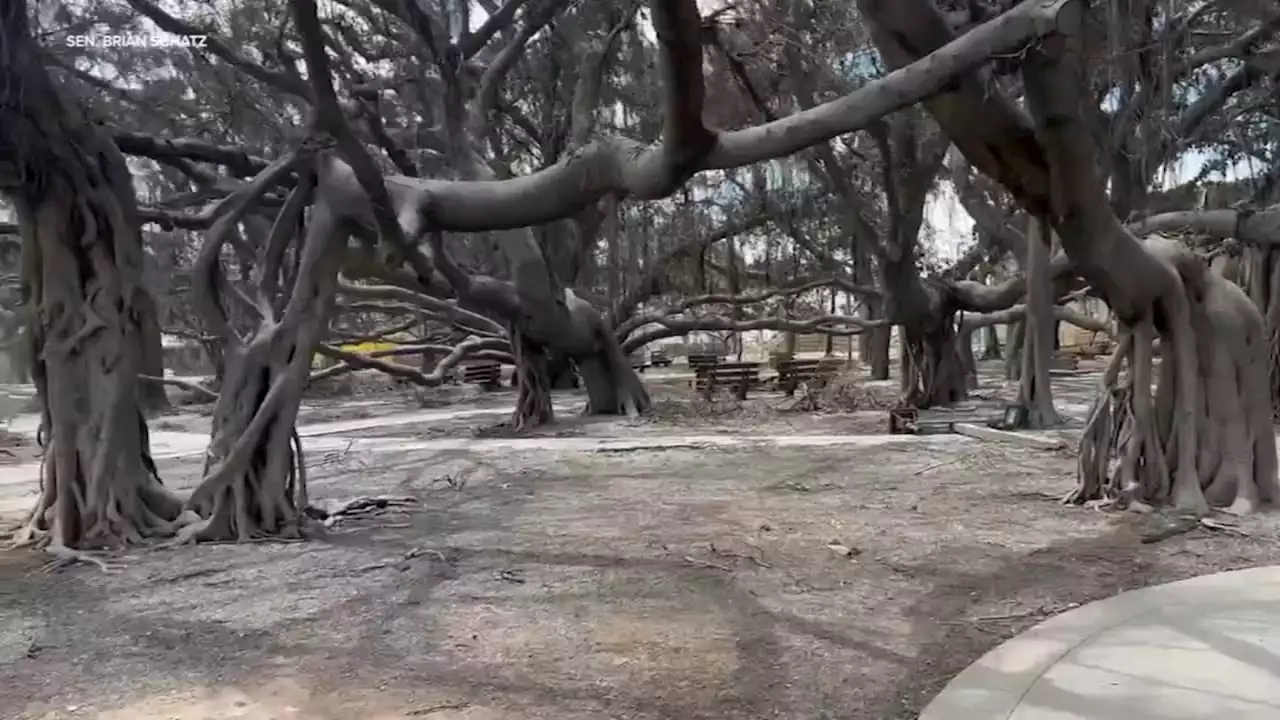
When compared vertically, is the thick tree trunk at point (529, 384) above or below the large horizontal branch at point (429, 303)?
below

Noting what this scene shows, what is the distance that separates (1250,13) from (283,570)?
291 inches

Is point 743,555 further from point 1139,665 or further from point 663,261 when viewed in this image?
point 663,261

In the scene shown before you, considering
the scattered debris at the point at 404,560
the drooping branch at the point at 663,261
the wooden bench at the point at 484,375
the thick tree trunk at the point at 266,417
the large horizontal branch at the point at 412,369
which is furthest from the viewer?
the wooden bench at the point at 484,375

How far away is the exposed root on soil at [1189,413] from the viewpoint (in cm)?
587

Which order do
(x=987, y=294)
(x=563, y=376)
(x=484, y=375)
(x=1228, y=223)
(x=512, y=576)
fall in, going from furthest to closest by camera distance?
(x=484, y=375) < (x=563, y=376) < (x=987, y=294) < (x=1228, y=223) < (x=512, y=576)

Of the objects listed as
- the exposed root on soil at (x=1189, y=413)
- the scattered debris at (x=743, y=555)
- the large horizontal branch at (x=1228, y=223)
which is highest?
the large horizontal branch at (x=1228, y=223)

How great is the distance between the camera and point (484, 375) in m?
21.7

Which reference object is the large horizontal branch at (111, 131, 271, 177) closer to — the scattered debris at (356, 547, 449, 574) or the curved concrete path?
the scattered debris at (356, 547, 449, 574)

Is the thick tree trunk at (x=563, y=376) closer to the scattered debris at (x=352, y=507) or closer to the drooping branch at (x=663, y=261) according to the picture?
the drooping branch at (x=663, y=261)

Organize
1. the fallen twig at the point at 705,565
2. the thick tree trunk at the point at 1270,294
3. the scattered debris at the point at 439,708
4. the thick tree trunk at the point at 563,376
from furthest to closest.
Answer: the thick tree trunk at the point at 563,376
the thick tree trunk at the point at 1270,294
the fallen twig at the point at 705,565
the scattered debris at the point at 439,708

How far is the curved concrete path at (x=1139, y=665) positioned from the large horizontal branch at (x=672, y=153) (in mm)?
2540

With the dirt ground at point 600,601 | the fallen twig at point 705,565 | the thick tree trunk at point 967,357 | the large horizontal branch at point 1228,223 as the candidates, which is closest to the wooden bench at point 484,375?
the thick tree trunk at point 967,357

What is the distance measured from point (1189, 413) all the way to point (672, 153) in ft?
12.2

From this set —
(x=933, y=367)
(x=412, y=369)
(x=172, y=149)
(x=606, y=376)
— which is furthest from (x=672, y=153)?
(x=412, y=369)
